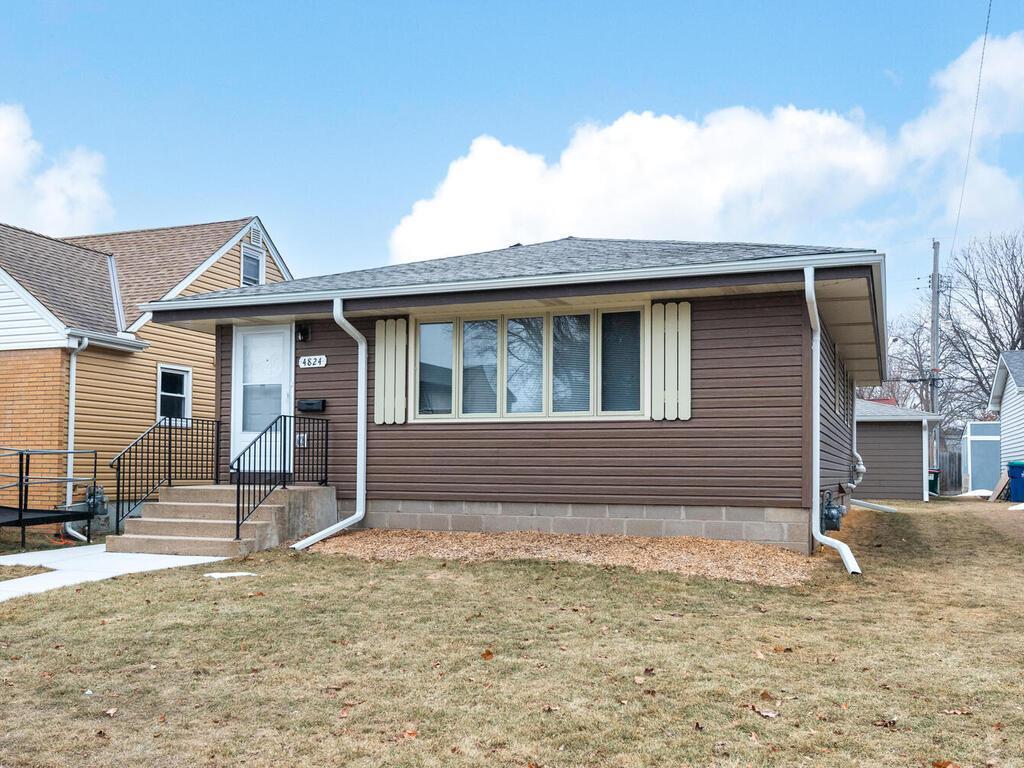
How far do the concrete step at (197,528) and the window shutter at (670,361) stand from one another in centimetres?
417

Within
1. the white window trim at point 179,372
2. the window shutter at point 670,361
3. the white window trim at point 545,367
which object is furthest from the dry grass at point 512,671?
the white window trim at point 179,372

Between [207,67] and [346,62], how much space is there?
337 centimetres

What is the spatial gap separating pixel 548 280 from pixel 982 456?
22928 mm

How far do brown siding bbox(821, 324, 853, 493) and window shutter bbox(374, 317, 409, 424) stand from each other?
4.79 meters

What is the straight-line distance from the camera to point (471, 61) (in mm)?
18969

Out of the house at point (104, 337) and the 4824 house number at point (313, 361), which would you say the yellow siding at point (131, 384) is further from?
the 4824 house number at point (313, 361)

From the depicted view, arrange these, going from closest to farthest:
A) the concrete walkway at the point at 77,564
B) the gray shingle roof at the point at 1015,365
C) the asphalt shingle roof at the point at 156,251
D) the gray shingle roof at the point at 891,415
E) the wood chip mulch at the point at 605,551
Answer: the concrete walkway at the point at 77,564 → the wood chip mulch at the point at 605,551 → the asphalt shingle roof at the point at 156,251 → the gray shingle roof at the point at 891,415 → the gray shingle roof at the point at 1015,365

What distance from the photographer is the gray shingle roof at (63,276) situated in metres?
12.7

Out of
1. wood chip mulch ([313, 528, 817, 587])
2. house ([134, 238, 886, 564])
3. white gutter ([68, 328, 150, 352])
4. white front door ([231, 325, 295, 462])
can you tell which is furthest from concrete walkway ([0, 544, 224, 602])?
white gutter ([68, 328, 150, 352])

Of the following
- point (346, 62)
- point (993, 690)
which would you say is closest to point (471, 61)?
point (346, 62)

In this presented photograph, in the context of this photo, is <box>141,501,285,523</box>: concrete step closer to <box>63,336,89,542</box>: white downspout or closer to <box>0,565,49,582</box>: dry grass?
<box>0,565,49,582</box>: dry grass

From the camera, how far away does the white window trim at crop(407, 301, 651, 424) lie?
9.21 meters

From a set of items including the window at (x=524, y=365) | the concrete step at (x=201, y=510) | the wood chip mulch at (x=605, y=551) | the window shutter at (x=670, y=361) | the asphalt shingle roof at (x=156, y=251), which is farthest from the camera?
the asphalt shingle roof at (x=156, y=251)

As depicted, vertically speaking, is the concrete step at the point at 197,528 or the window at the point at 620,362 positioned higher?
the window at the point at 620,362
